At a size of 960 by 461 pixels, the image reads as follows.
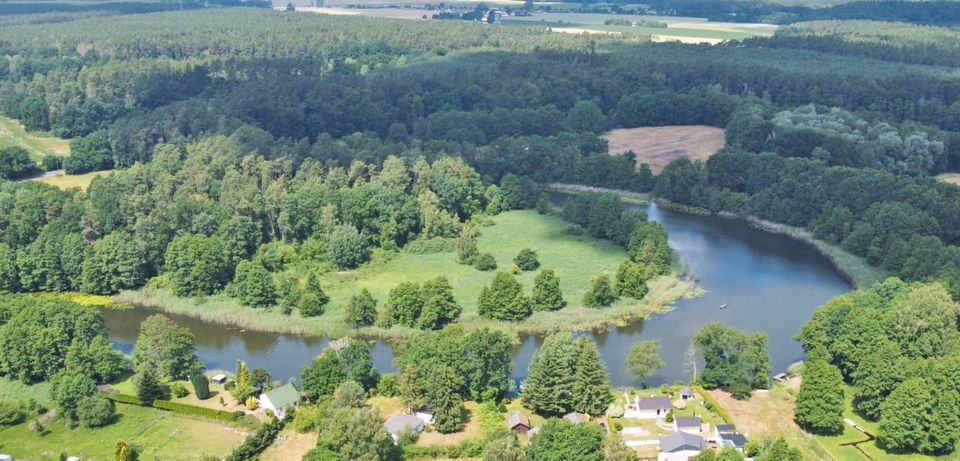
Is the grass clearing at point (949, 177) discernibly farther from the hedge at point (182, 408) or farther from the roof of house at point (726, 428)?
the hedge at point (182, 408)

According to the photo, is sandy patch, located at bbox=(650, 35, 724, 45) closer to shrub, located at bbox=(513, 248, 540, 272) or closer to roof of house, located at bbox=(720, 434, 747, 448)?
shrub, located at bbox=(513, 248, 540, 272)

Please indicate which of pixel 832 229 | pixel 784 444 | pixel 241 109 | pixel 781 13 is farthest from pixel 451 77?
pixel 781 13

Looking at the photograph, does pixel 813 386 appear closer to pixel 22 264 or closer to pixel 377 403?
pixel 377 403

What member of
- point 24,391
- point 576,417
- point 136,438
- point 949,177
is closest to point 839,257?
point 949,177

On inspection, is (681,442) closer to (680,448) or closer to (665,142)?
(680,448)

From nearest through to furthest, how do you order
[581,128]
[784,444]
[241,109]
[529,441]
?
[784,444]
[529,441]
[241,109]
[581,128]

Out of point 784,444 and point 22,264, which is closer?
point 784,444
